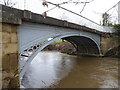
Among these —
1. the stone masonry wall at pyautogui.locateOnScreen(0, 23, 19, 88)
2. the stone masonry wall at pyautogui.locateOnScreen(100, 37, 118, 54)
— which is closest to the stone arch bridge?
the stone masonry wall at pyautogui.locateOnScreen(0, 23, 19, 88)

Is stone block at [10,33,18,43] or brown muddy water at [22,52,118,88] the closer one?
stone block at [10,33,18,43]

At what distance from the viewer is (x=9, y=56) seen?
126 inches

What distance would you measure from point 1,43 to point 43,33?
2580 mm

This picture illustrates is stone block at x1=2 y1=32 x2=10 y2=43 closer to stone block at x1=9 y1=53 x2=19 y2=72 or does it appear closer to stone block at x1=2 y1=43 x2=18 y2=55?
stone block at x1=2 y1=43 x2=18 y2=55

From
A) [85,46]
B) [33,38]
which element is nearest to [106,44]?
[85,46]

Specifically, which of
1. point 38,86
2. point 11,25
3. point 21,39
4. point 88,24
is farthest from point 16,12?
→ point 88,24

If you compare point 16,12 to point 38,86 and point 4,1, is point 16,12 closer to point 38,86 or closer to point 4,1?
point 4,1

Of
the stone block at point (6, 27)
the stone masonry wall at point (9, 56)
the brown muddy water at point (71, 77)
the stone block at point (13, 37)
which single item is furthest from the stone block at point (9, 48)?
the brown muddy water at point (71, 77)

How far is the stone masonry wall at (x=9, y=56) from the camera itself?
3.05 metres

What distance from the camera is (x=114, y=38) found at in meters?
13.8

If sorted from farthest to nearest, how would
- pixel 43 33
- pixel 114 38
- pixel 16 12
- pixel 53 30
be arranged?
pixel 114 38 < pixel 53 30 < pixel 43 33 < pixel 16 12

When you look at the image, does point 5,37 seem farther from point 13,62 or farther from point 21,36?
point 21,36

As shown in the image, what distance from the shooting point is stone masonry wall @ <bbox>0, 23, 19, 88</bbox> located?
10.00ft

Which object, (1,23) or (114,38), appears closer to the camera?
(1,23)
